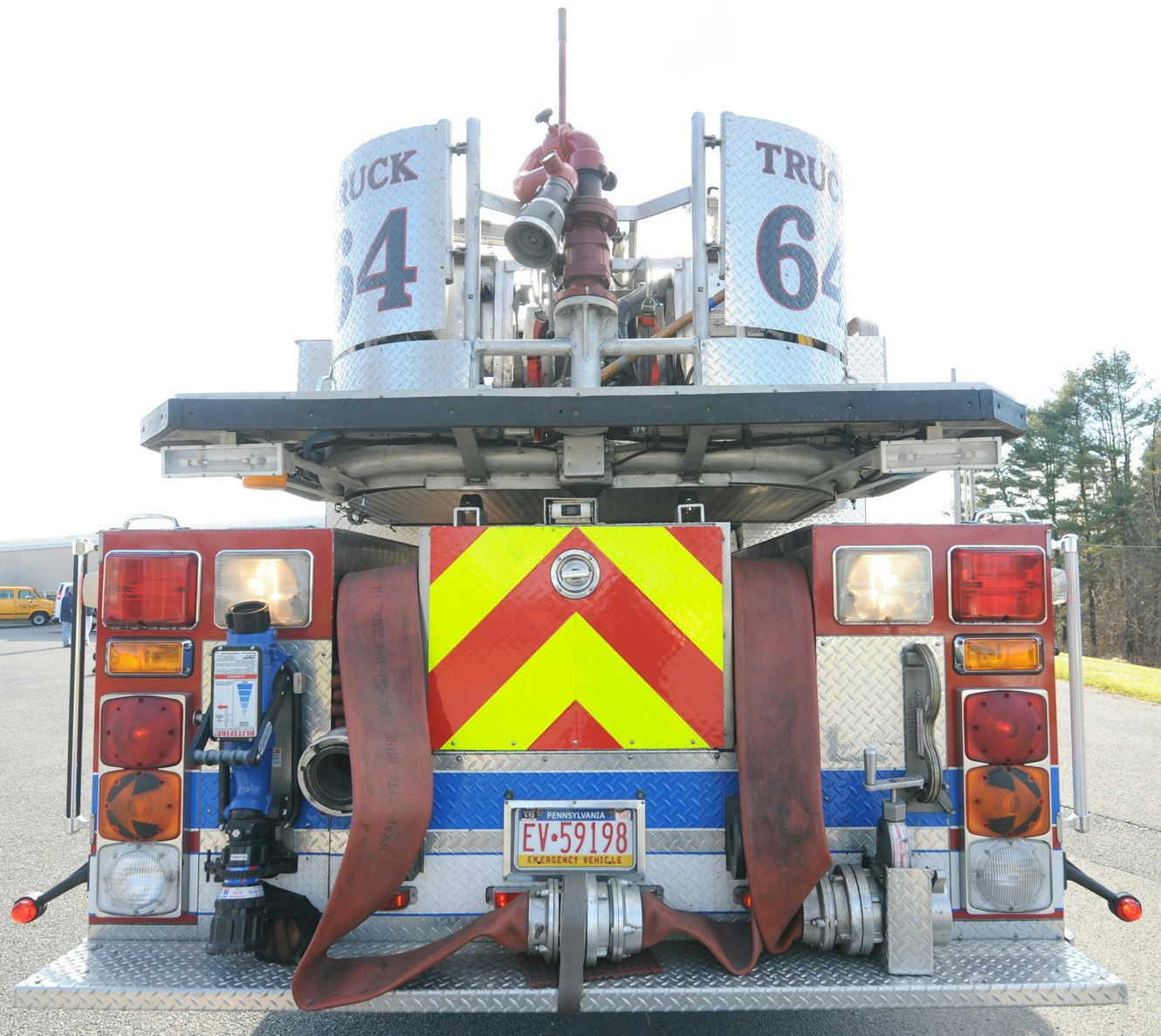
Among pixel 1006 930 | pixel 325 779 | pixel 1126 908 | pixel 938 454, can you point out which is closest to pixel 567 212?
pixel 938 454

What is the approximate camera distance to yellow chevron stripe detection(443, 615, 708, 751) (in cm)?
278

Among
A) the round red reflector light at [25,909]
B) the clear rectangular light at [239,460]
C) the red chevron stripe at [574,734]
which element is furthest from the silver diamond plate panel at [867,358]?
the round red reflector light at [25,909]

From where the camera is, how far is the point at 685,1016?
128 inches

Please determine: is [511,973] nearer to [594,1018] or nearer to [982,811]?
[594,1018]

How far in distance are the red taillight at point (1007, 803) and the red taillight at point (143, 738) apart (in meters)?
2.55

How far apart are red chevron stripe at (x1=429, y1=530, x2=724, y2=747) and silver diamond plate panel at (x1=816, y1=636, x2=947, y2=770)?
0.36m

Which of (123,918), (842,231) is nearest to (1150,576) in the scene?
(842,231)

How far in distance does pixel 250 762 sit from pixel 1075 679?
262 cm

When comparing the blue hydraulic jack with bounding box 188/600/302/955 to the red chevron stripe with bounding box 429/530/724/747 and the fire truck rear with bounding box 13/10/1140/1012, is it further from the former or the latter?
the red chevron stripe with bounding box 429/530/724/747

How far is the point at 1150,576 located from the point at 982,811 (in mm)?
42446

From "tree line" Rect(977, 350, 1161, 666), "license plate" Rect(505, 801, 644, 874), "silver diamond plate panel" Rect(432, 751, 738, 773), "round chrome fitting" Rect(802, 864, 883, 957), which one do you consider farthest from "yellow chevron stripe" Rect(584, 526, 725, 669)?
"tree line" Rect(977, 350, 1161, 666)

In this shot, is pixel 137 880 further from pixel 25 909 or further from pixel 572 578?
pixel 572 578

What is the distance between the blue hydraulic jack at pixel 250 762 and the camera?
253 cm

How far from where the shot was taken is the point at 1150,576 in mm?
37938
